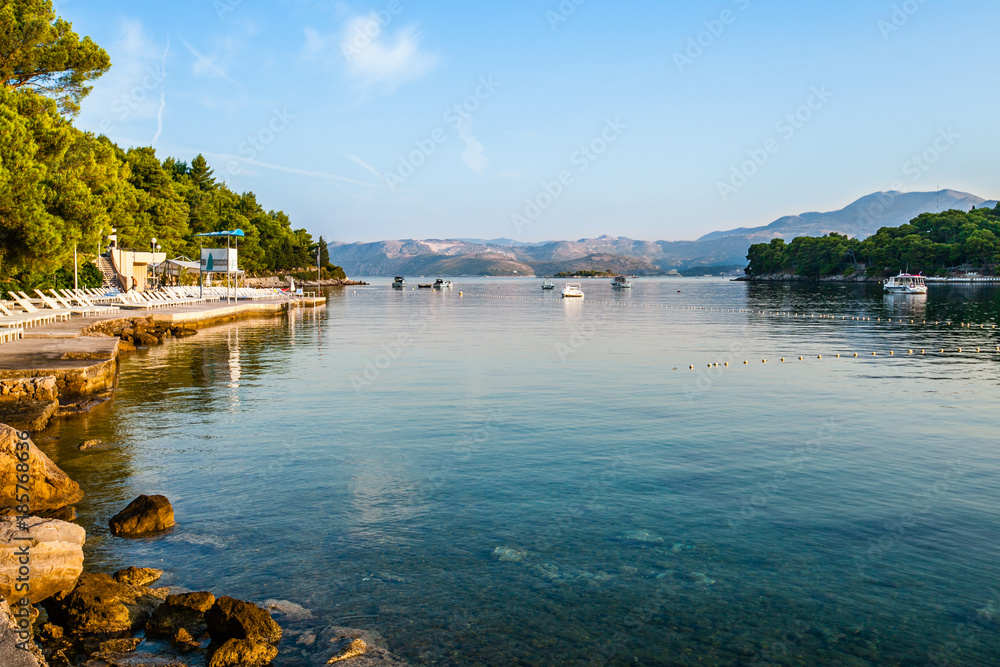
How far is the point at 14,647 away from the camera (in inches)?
225

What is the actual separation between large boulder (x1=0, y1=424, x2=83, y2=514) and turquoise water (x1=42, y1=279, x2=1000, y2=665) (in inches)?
16.9

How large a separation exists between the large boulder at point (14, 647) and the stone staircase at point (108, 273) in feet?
227

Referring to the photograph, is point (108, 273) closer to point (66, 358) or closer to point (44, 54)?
point (44, 54)

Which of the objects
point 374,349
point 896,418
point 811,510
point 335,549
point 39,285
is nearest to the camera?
point 335,549

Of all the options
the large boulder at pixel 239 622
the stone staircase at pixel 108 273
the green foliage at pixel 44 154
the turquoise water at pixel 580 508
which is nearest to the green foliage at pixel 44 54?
the green foliage at pixel 44 154

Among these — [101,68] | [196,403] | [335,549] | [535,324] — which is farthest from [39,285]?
[335,549]

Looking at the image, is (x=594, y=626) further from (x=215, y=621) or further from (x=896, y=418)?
(x=896, y=418)

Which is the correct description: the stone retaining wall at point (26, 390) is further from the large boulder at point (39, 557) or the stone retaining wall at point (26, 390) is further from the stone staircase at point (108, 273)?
the stone staircase at point (108, 273)

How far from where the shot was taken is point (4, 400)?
16.2 m

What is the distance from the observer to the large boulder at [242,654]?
21.8ft

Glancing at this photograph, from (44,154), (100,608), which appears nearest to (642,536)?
(100,608)

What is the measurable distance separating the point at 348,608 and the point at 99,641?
2363 millimetres

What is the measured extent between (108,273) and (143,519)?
7110 cm

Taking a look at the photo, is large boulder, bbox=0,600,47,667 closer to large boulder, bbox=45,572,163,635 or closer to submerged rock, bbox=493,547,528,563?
large boulder, bbox=45,572,163,635
